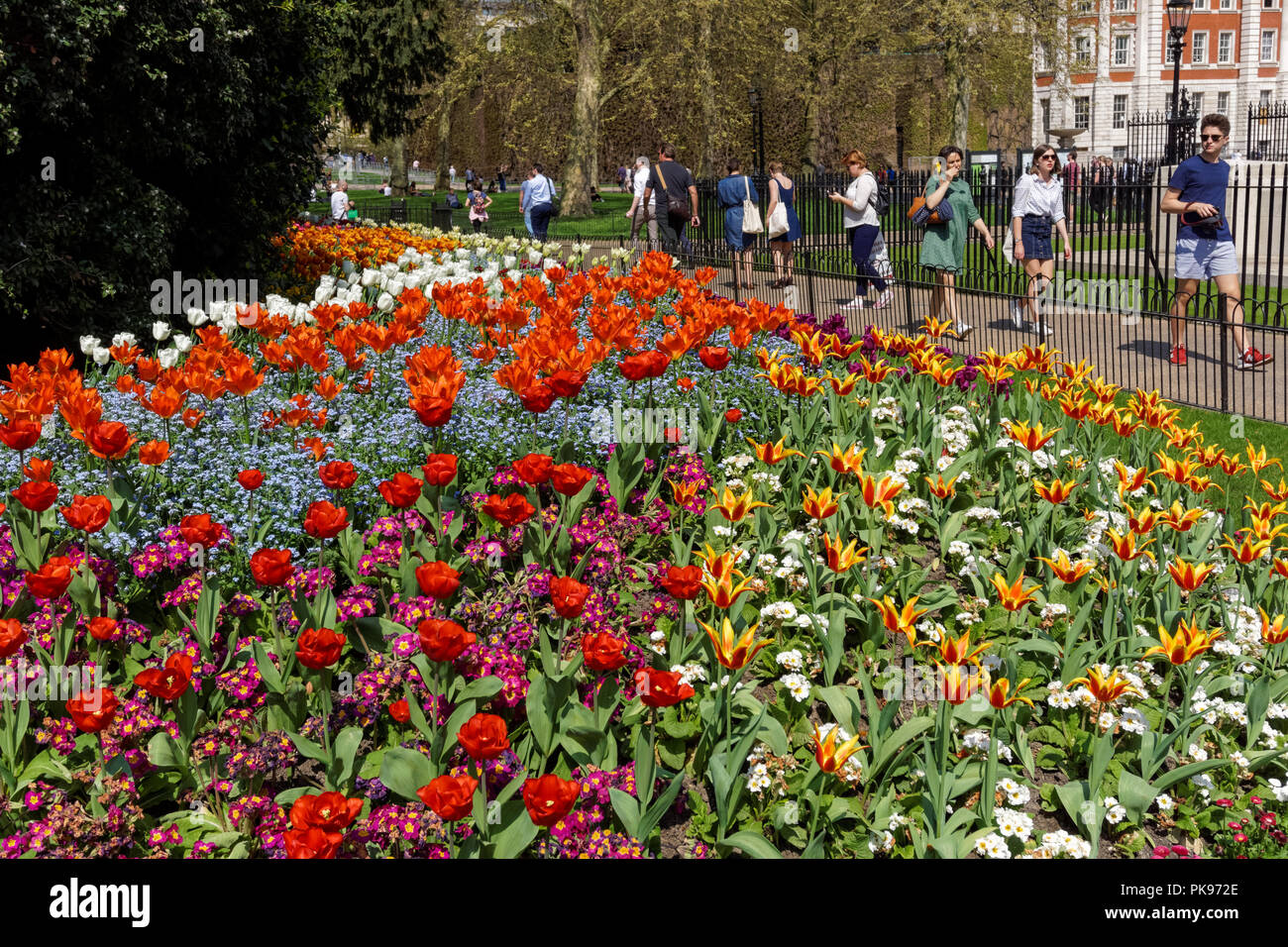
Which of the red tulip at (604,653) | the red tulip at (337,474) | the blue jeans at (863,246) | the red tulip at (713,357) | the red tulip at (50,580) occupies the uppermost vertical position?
the blue jeans at (863,246)

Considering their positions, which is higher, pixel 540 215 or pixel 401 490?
pixel 540 215

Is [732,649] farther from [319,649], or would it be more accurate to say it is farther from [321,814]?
[321,814]

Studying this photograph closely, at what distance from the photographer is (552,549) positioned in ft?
14.9

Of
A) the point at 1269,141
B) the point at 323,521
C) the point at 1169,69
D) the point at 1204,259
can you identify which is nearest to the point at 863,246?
the point at 1204,259

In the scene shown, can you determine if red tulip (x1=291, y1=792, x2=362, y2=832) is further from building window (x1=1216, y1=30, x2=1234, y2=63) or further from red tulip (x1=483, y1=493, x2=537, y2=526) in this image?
building window (x1=1216, y1=30, x2=1234, y2=63)

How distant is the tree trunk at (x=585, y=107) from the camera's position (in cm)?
3062

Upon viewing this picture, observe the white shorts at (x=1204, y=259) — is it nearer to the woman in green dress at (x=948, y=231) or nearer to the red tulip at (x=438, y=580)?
the woman in green dress at (x=948, y=231)

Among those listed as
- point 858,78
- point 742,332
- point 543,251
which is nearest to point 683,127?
point 858,78

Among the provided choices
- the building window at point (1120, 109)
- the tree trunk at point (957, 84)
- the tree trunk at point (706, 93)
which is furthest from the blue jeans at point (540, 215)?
the building window at point (1120, 109)

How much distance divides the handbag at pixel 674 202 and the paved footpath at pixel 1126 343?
1.52 metres

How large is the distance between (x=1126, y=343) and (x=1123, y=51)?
63.9 metres

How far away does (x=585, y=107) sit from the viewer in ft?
103

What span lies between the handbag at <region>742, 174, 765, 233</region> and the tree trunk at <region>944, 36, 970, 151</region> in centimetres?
2417

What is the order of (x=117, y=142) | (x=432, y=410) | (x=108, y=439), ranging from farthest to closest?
(x=117, y=142) < (x=432, y=410) < (x=108, y=439)
